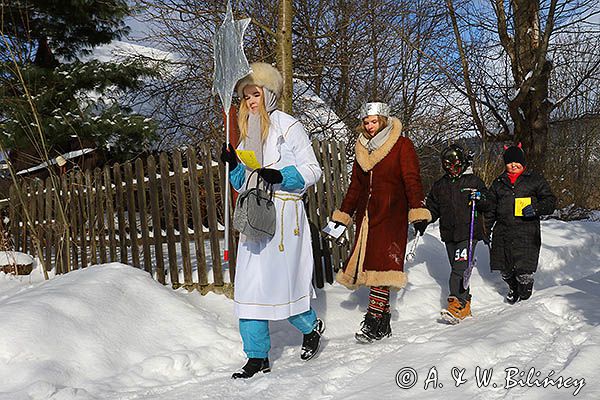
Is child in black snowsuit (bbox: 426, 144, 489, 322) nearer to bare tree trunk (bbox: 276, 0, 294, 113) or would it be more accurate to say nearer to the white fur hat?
bare tree trunk (bbox: 276, 0, 294, 113)

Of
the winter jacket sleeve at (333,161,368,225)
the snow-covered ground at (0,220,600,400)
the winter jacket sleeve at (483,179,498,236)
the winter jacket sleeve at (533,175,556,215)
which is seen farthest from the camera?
the winter jacket sleeve at (483,179,498,236)

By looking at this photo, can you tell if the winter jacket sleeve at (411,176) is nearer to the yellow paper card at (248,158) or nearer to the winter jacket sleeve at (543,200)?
the yellow paper card at (248,158)

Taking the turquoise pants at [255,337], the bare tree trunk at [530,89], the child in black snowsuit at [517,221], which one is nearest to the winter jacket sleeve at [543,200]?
the child in black snowsuit at [517,221]

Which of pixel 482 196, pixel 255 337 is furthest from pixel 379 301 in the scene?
pixel 482 196

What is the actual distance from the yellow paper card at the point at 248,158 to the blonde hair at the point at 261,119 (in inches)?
10.4

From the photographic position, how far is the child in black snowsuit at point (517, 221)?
498 cm

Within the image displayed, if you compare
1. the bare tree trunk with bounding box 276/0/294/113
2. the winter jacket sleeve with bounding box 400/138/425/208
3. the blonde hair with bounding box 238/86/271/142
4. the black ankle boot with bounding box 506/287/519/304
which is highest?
the bare tree trunk with bounding box 276/0/294/113

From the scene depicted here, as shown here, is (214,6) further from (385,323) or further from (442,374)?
(442,374)

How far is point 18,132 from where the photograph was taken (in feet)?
28.9

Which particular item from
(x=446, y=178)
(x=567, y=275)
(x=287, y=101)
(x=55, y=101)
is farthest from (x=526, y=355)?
(x=55, y=101)

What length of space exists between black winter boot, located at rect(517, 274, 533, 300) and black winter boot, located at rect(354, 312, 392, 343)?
Result: 1783mm

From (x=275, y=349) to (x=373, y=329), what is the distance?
74 centimetres

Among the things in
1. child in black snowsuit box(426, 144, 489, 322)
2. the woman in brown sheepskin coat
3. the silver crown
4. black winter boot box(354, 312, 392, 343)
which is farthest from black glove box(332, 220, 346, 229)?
child in black snowsuit box(426, 144, 489, 322)

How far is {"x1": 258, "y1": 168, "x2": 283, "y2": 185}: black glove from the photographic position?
313 centimetres
